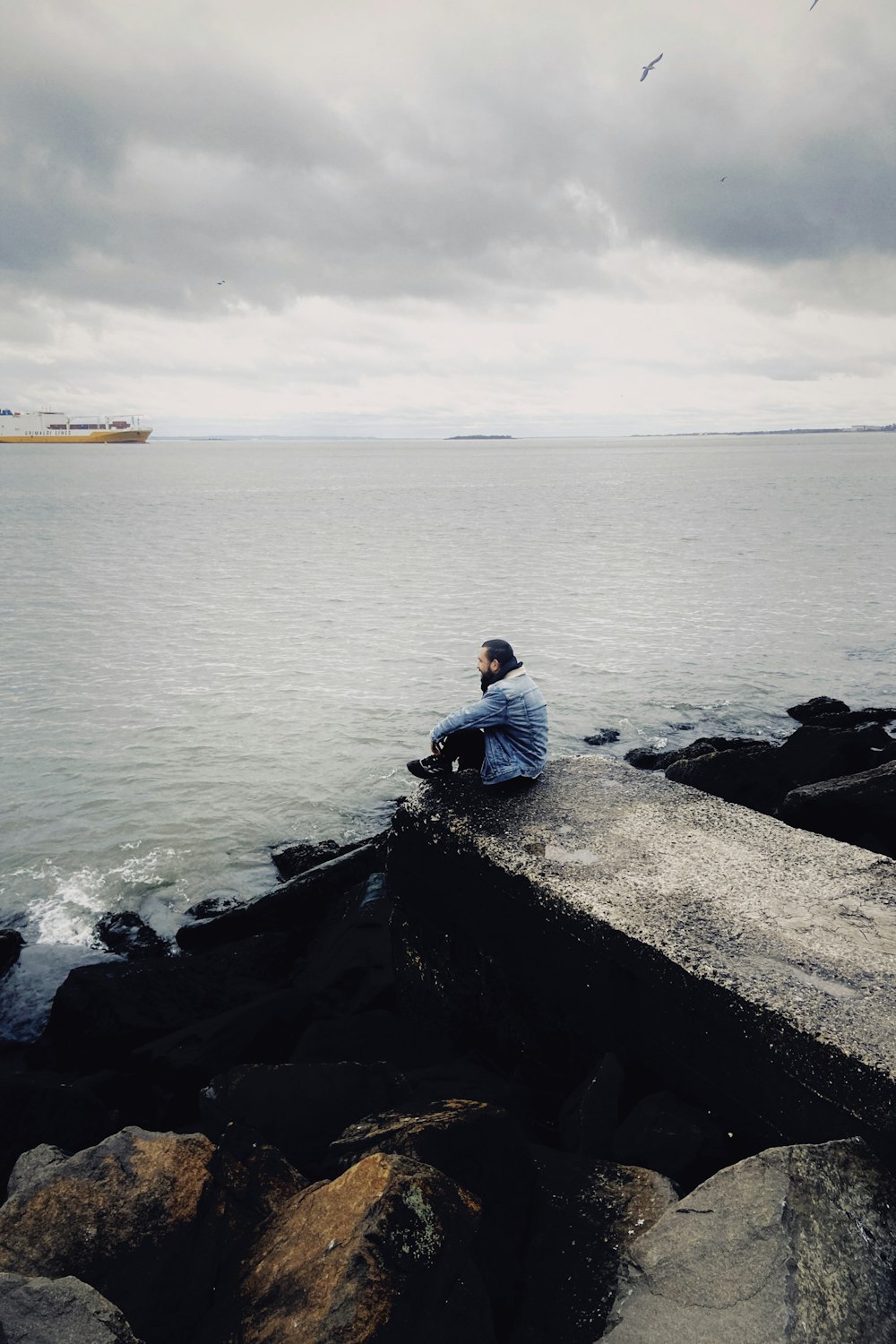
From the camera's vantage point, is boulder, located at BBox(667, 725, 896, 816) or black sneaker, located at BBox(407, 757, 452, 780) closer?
black sneaker, located at BBox(407, 757, 452, 780)

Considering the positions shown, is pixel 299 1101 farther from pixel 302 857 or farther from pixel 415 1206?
pixel 302 857

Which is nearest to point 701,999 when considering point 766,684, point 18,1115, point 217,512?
point 18,1115

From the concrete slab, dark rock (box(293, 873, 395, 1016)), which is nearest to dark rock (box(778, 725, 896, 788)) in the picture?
the concrete slab

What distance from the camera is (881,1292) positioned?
2.80 meters

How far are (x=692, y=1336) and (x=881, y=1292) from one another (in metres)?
0.64

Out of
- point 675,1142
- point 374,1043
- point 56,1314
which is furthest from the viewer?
point 374,1043

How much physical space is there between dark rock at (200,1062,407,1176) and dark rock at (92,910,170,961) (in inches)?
157

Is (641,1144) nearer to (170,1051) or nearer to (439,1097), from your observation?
(439,1097)

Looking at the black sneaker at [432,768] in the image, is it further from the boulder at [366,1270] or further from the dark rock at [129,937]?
the dark rock at [129,937]

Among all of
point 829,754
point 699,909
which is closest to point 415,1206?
point 699,909

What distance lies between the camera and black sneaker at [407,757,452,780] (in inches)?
247

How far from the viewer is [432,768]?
21.1ft

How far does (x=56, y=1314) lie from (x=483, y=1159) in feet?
5.24

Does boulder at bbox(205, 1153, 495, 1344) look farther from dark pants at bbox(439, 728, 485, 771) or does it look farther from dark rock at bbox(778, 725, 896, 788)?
dark rock at bbox(778, 725, 896, 788)
